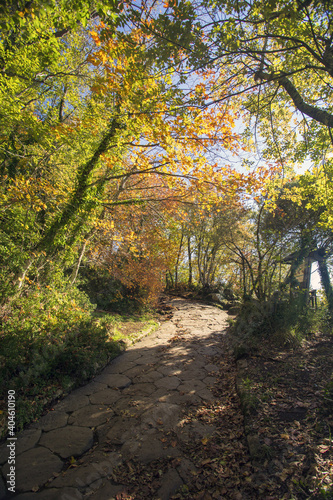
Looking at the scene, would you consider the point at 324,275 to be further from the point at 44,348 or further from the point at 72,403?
the point at 44,348

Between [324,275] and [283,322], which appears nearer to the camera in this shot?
[283,322]

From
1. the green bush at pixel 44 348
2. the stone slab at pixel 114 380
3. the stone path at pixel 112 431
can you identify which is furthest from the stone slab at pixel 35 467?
the stone slab at pixel 114 380

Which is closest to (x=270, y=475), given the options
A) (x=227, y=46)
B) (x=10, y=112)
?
(x=227, y=46)

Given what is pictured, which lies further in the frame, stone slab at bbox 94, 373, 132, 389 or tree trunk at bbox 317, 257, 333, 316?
tree trunk at bbox 317, 257, 333, 316

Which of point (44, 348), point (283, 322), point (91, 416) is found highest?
point (283, 322)

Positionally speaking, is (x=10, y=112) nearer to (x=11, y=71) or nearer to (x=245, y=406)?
(x=11, y=71)

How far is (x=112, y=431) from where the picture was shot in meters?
3.02

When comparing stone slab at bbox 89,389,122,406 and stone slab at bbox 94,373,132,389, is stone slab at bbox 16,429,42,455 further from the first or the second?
stone slab at bbox 94,373,132,389

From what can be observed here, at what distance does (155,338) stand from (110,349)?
7.20 feet

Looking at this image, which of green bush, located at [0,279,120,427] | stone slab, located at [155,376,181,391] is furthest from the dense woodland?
stone slab, located at [155,376,181,391]

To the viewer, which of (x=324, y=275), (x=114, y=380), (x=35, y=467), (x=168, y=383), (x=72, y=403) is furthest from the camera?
(x=324, y=275)

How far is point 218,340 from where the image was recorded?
7371 millimetres

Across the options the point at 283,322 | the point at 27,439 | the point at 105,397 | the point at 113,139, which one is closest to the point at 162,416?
the point at 105,397

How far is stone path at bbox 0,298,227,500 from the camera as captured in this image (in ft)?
7.27
